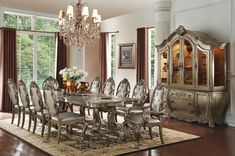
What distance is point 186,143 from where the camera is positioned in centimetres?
477

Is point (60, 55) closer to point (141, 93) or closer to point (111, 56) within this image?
point (111, 56)

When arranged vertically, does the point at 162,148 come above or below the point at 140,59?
below

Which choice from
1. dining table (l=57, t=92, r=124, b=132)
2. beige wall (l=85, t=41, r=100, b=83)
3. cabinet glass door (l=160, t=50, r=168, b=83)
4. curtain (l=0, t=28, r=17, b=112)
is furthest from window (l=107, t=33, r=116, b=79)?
dining table (l=57, t=92, r=124, b=132)

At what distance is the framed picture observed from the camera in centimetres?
929

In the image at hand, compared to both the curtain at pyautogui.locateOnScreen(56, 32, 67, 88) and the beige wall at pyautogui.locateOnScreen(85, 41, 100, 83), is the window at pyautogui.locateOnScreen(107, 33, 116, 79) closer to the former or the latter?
the beige wall at pyautogui.locateOnScreen(85, 41, 100, 83)

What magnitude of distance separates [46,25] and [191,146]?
248 inches

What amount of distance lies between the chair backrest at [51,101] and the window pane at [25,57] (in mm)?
4013

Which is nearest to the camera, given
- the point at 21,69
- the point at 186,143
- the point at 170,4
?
the point at 186,143

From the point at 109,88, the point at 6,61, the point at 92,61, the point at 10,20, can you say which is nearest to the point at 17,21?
the point at 10,20

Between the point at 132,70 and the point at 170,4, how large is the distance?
2.61 meters

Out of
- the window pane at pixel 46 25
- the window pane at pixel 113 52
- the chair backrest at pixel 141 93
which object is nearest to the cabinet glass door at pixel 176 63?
the chair backrest at pixel 141 93

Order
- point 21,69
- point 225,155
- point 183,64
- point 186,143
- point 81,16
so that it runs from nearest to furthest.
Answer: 1. point 225,155
2. point 186,143
3. point 81,16
4. point 183,64
5. point 21,69

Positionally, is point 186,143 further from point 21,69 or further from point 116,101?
point 21,69

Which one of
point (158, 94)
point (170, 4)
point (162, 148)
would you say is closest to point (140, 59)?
point (170, 4)
